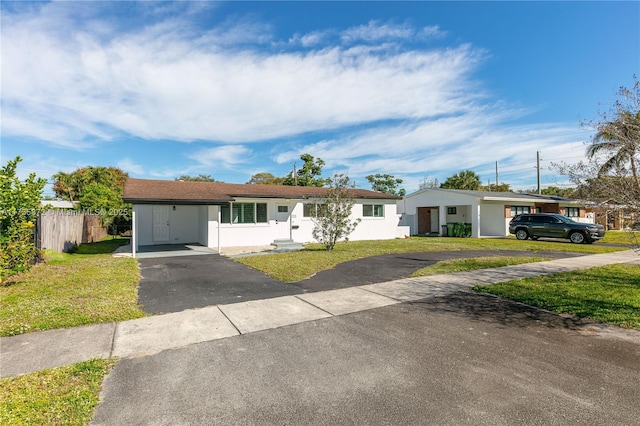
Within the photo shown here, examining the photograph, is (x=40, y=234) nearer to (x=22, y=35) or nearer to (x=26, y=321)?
(x=22, y=35)

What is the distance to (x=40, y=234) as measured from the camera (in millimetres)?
10719

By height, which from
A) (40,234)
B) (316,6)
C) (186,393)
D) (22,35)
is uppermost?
(316,6)

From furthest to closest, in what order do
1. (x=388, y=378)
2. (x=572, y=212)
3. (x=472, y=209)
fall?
(x=572, y=212), (x=472, y=209), (x=388, y=378)

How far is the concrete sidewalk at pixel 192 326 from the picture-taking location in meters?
4.00

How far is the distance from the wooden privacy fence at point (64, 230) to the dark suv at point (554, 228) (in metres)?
25.4

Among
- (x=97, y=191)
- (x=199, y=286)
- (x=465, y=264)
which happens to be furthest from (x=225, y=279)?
(x=97, y=191)

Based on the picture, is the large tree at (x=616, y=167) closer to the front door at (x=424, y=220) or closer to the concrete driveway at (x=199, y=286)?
the concrete driveway at (x=199, y=286)

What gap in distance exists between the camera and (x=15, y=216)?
8.06 metres

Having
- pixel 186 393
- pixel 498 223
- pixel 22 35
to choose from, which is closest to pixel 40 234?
pixel 22 35

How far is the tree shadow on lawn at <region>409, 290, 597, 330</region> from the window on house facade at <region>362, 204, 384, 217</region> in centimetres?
1404

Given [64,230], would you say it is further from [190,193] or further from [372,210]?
[372,210]

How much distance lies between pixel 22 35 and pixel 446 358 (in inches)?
466

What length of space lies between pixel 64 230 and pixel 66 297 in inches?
365

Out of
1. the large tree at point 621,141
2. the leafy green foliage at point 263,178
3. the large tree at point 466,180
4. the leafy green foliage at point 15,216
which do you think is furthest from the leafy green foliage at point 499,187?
the leafy green foliage at point 15,216
